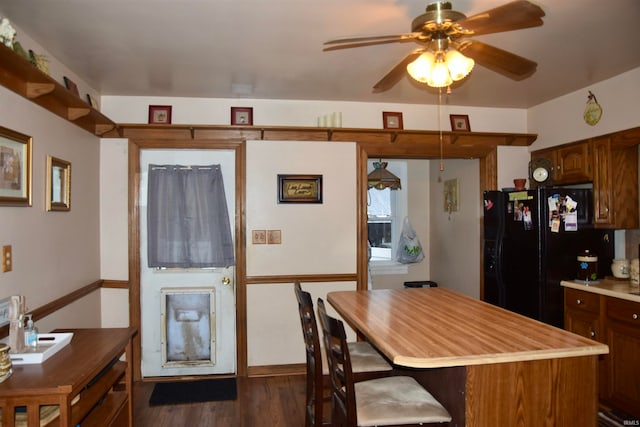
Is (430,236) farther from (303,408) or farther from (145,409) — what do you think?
(145,409)

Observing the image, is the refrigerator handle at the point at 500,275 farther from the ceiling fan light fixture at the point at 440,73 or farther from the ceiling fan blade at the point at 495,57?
the ceiling fan light fixture at the point at 440,73

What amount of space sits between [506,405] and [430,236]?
13.6ft

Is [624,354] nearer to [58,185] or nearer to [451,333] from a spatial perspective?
[451,333]

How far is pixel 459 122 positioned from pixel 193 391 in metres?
3.28

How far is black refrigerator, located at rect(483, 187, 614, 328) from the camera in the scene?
343cm

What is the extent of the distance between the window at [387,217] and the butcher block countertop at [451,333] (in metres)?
3.11

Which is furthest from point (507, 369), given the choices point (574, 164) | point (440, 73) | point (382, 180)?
point (382, 180)

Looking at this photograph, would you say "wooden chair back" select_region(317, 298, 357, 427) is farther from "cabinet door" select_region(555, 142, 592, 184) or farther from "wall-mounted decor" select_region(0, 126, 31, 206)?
"cabinet door" select_region(555, 142, 592, 184)

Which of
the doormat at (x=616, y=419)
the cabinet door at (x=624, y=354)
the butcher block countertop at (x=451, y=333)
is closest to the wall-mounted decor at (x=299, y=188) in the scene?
the butcher block countertop at (x=451, y=333)

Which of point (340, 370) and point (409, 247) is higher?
point (409, 247)

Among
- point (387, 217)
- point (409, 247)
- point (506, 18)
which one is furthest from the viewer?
point (387, 217)

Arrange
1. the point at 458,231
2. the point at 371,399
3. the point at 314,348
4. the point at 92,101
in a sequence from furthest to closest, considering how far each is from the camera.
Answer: the point at 458,231 < the point at 92,101 < the point at 314,348 < the point at 371,399

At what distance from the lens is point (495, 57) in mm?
2074

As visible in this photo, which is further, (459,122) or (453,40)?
(459,122)
